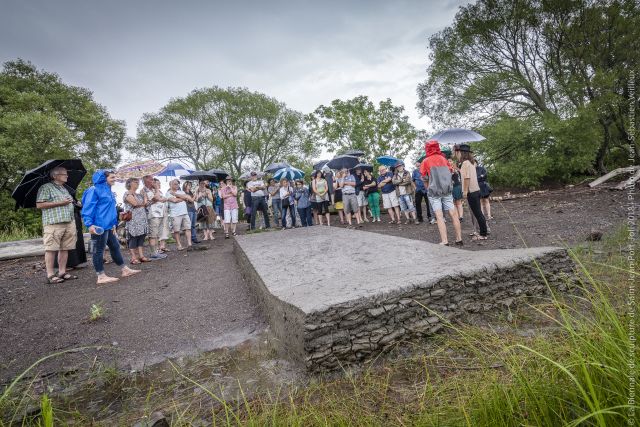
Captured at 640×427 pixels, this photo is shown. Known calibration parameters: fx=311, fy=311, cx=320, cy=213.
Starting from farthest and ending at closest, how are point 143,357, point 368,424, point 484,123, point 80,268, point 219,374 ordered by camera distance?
point 484,123, point 80,268, point 143,357, point 219,374, point 368,424

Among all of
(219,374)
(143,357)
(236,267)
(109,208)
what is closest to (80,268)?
(109,208)

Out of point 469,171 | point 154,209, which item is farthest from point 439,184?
point 154,209

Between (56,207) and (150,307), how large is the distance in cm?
290

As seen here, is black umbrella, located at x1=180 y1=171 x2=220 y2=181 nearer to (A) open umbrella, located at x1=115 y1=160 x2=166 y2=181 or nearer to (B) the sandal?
(A) open umbrella, located at x1=115 y1=160 x2=166 y2=181

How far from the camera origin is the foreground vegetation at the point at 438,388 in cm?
118

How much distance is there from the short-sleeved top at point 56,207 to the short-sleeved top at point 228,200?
4798 mm

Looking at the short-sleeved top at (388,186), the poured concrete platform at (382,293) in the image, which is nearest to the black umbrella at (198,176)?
the short-sleeved top at (388,186)

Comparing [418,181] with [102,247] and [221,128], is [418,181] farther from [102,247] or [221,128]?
[221,128]

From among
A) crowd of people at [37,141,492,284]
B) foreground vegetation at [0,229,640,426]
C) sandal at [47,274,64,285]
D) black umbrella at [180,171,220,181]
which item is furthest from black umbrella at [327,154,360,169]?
foreground vegetation at [0,229,640,426]

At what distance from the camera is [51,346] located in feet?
10.8

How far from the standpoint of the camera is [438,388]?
5.95 feet

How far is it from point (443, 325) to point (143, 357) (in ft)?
9.11

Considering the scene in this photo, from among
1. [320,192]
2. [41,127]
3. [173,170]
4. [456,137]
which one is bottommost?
[320,192]

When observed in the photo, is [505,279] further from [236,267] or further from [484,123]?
[484,123]
